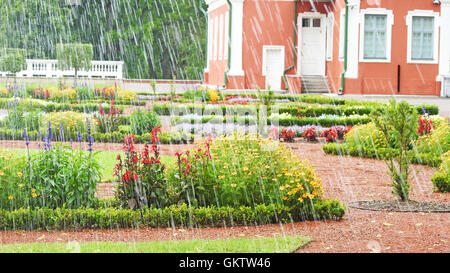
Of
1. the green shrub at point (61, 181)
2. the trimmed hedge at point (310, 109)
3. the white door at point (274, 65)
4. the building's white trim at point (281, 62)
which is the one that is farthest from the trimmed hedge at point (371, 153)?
the white door at point (274, 65)

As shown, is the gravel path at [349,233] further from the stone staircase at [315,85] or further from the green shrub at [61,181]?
the stone staircase at [315,85]

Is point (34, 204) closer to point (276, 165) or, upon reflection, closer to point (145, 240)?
point (145, 240)

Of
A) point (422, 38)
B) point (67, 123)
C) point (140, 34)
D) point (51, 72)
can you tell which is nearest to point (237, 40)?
point (422, 38)

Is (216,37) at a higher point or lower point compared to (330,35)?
higher

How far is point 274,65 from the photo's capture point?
30156 millimetres

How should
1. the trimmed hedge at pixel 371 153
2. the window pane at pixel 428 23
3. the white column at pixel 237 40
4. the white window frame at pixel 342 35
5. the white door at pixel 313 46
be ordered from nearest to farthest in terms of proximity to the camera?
the trimmed hedge at pixel 371 153 < the window pane at pixel 428 23 < the white window frame at pixel 342 35 < the white column at pixel 237 40 < the white door at pixel 313 46

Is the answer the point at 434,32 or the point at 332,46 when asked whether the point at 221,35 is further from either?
the point at 434,32

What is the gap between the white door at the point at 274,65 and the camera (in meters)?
30.0

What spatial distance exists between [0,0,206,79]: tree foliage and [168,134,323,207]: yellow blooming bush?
36891 millimetres

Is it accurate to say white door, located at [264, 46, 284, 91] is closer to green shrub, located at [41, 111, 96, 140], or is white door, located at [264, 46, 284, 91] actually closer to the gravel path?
green shrub, located at [41, 111, 96, 140]

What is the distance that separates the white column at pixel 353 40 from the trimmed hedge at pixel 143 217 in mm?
19527

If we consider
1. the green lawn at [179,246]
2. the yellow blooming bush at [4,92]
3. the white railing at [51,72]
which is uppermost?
the white railing at [51,72]

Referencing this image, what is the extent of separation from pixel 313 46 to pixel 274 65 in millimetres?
2051
